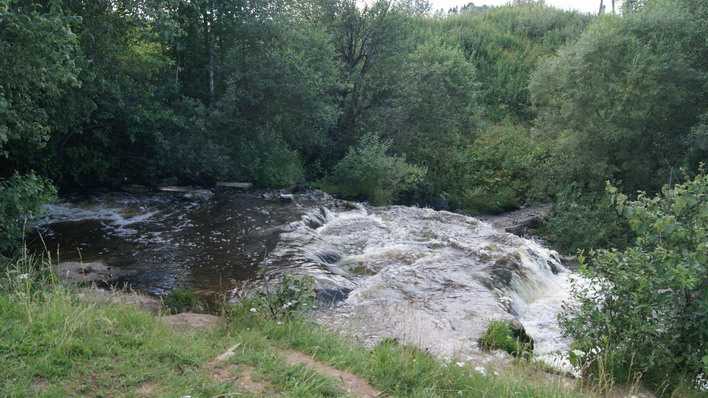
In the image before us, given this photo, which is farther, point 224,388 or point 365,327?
point 365,327

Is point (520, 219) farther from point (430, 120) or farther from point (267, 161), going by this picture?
point (267, 161)

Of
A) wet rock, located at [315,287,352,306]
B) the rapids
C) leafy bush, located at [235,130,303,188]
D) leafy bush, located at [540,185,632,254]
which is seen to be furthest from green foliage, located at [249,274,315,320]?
leafy bush, located at [235,130,303,188]

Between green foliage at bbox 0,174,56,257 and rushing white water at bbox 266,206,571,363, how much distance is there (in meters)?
4.21

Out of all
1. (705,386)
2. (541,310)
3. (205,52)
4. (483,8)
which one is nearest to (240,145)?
(205,52)

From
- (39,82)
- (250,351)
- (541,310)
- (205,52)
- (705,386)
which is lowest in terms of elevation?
(541,310)

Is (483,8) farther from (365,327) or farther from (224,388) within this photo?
(224,388)

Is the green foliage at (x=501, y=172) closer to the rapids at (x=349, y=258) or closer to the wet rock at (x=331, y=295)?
the rapids at (x=349, y=258)

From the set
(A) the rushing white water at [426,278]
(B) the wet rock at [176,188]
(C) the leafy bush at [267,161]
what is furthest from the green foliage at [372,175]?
(B) the wet rock at [176,188]

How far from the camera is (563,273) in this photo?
1310cm

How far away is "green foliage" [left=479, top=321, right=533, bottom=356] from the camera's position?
7.72 metres

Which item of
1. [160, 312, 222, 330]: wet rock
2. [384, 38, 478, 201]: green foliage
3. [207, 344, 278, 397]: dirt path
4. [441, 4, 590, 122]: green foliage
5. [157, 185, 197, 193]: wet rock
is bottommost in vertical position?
[157, 185, 197, 193]: wet rock

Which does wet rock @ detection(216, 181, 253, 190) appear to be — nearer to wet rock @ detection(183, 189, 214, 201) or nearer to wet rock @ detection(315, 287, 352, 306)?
wet rock @ detection(183, 189, 214, 201)

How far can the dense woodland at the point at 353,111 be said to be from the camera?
47.4 feet

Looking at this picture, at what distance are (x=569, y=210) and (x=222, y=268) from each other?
38.5 ft
